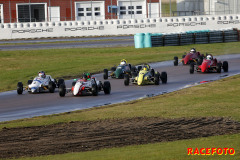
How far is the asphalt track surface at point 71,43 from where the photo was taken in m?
46.4

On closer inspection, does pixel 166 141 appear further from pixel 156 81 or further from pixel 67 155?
pixel 156 81

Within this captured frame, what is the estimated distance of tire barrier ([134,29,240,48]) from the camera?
42.3 metres

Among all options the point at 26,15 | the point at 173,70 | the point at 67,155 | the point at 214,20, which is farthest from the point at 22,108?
the point at 26,15

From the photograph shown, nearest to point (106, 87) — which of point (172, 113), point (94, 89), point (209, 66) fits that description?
point (94, 89)

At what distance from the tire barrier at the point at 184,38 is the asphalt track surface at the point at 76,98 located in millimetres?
16045

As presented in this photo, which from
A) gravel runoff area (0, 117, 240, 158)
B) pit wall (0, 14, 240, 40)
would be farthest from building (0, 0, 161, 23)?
gravel runoff area (0, 117, 240, 158)

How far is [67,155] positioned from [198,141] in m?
2.97

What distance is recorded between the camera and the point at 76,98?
20.0 metres

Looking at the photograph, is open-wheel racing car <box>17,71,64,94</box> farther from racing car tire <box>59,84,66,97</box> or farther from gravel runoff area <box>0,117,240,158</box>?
gravel runoff area <box>0,117,240,158</box>

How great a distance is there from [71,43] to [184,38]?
1240 centimetres

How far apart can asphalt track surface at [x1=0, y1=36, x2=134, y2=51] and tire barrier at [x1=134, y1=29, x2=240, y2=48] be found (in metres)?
4.25

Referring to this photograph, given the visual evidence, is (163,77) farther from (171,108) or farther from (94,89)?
(171,108)

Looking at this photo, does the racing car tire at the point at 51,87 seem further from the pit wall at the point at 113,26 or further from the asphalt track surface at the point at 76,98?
the pit wall at the point at 113,26

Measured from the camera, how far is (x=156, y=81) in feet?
74.5
